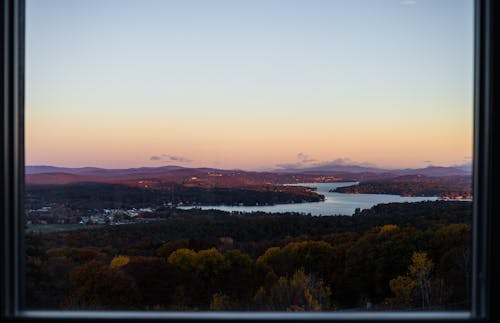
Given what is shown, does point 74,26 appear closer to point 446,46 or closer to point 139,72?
point 139,72

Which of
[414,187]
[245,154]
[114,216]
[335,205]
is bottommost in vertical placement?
[114,216]

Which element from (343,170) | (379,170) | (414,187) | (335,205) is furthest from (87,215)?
(414,187)

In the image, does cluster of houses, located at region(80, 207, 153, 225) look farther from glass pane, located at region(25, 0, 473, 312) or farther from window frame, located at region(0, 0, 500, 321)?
window frame, located at region(0, 0, 500, 321)

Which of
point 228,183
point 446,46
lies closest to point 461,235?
point 446,46

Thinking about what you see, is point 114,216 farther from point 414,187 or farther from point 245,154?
point 414,187

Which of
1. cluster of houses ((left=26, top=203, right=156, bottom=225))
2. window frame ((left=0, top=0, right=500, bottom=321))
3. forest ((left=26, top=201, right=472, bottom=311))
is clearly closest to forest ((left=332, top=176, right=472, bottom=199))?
forest ((left=26, top=201, right=472, bottom=311))
